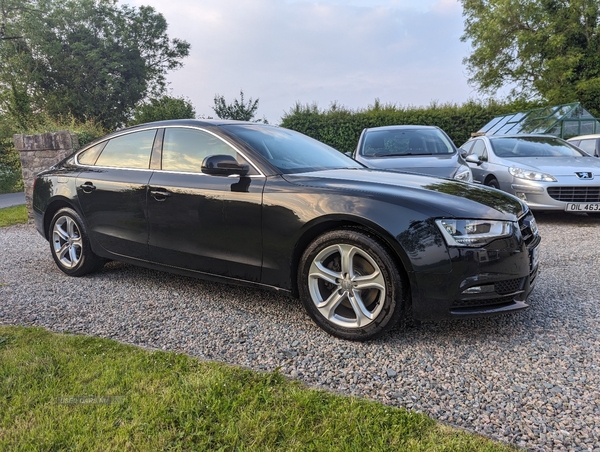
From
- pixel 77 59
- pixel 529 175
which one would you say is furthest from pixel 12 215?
pixel 77 59

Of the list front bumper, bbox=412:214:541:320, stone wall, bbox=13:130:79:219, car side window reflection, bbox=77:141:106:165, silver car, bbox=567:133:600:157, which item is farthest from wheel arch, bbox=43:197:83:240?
silver car, bbox=567:133:600:157

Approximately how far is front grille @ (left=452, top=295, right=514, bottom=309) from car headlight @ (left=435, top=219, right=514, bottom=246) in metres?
0.36

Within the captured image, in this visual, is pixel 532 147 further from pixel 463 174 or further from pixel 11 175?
pixel 11 175

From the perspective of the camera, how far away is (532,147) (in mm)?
7672

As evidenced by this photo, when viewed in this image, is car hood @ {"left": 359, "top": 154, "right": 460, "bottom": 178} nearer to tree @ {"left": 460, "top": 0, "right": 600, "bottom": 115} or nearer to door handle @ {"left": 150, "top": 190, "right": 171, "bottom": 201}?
door handle @ {"left": 150, "top": 190, "right": 171, "bottom": 201}

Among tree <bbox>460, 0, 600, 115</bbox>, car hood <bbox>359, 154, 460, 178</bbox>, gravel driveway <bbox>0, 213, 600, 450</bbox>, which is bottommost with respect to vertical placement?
gravel driveway <bbox>0, 213, 600, 450</bbox>

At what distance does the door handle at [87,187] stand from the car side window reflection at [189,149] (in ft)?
2.94

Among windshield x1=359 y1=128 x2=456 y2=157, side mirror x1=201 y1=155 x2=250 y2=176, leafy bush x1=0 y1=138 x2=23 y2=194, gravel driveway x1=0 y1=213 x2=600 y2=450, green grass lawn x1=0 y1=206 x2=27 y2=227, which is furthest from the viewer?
leafy bush x1=0 y1=138 x2=23 y2=194

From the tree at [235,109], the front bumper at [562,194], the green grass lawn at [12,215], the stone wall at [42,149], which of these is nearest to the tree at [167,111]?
the tree at [235,109]

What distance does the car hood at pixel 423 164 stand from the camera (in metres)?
5.80

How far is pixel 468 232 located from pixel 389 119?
15.4 meters

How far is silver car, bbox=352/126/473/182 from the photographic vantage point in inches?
231

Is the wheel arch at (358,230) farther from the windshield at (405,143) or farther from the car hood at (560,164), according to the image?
the car hood at (560,164)

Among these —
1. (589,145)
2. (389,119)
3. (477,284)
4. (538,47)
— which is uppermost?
(538,47)
